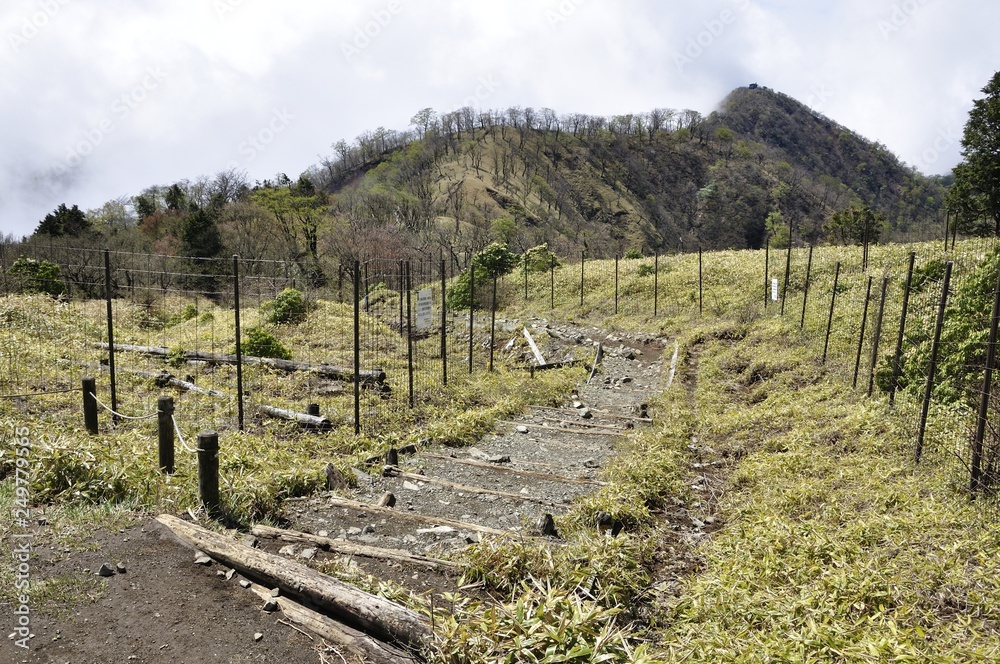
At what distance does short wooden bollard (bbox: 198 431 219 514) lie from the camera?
4676 millimetres

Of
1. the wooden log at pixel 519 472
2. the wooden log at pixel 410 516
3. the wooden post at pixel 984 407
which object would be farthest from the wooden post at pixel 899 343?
the wooden log at pixel 410 516

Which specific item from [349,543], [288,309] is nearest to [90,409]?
[349,543]

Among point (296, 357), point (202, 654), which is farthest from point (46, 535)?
point (296, 357)

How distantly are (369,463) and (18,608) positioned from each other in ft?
11.2

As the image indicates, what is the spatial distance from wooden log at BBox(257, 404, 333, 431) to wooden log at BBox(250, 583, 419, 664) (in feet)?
13.1

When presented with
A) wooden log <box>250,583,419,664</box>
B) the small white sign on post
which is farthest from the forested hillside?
wooden log <box>250,583,419,664</box>

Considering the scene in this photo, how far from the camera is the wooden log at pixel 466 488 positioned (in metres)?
5.59

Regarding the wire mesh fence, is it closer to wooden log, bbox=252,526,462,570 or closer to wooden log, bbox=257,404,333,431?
wooden log, bbox=257,404,333,431

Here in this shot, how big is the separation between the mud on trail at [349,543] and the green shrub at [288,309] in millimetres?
10146

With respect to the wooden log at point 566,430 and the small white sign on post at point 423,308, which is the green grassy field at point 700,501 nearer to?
the wooden log at point 566,430

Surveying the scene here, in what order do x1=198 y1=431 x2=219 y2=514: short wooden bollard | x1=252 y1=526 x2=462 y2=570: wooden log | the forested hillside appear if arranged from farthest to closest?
the forested hillside
x1=198 y1=431 x2=219 y2=514: short wooden bollard
x1=252 y1=526 x2=462 y2=570: wooden log

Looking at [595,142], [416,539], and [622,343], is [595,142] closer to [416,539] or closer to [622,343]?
[622,343]

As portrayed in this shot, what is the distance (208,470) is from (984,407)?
6243 millimetres

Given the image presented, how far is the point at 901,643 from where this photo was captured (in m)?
2.96
